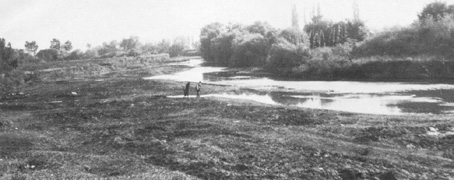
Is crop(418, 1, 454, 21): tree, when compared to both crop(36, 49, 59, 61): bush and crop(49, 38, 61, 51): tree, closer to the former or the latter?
crop(36, 49, 59, 61): bush

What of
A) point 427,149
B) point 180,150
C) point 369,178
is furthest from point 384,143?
point 180,150

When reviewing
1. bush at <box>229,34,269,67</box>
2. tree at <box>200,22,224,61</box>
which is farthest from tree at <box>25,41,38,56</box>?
bush at <box>229,34,269,67</box>

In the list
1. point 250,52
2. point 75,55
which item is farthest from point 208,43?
point 75,55

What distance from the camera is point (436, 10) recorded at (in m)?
69.1

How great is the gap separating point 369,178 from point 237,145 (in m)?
6.66

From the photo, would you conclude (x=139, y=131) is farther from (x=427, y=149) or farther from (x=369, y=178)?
(x=427, y=149)

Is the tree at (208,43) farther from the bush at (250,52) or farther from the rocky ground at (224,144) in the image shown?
the rocky ground at (224,144)

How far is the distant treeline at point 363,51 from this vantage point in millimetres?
50750

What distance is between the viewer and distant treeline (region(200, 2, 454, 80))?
50.8 meters

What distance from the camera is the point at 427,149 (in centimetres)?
1742

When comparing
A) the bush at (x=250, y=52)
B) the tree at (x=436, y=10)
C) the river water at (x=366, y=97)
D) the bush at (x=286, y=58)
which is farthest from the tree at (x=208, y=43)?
the river water at (x=366, y=97)

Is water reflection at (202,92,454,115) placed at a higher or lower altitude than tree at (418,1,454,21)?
lower

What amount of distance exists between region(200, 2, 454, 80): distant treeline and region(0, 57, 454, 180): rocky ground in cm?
2943

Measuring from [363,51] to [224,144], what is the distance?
5330cm
